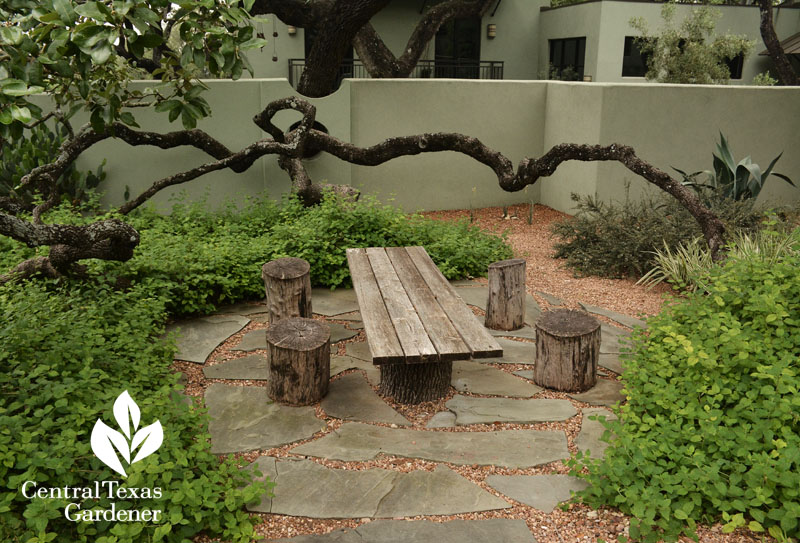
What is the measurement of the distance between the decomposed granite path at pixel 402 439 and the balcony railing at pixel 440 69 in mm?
11693

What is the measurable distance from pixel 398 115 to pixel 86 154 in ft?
14.0

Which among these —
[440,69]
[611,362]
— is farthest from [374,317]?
[440,69]

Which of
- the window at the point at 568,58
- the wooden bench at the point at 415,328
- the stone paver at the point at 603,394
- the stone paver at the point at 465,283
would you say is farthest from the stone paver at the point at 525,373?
the window at the point at 568,58

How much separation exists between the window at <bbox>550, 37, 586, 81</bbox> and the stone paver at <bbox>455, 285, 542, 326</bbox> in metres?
12.0

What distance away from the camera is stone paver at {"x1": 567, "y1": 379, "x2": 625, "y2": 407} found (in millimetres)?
4281

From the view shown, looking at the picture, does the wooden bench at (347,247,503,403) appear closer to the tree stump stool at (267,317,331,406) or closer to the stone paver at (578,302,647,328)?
the tree stump stool at (267,317,331,406)

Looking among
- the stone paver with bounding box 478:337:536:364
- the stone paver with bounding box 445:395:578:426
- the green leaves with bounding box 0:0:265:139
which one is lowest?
the stone paver with bounding box 445:395:578:426

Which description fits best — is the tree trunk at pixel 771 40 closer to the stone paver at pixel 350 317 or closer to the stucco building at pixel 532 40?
the stucco building at pixel 532 40

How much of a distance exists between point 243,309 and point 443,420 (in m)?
2.60

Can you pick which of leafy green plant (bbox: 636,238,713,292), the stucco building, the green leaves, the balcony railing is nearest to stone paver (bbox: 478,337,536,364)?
leafy green plant (bbox: 636,238,713,292)

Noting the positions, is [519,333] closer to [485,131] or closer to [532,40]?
[485,131]

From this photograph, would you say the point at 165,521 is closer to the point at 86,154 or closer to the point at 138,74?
the point at 86,154

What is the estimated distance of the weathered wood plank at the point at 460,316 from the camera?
Result: 368cm

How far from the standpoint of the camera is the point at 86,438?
10.2 ft
